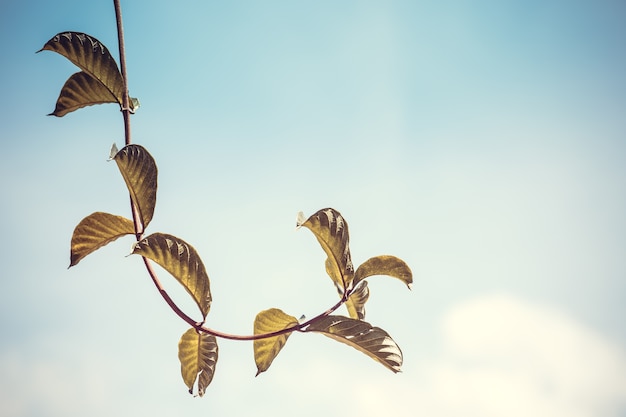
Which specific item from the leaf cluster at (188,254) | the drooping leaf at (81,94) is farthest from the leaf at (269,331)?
the drooping leaf at (81,94)

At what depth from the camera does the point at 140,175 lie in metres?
0.78

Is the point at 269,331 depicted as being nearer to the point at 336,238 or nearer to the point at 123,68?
the point at 336,238

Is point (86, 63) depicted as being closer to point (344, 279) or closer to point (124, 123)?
point (124, 123)

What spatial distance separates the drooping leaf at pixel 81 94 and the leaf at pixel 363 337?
2.10 feet

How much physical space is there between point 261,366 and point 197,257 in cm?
30

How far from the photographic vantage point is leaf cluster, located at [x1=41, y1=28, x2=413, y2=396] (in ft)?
2.56

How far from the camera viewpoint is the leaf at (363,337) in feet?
2.79

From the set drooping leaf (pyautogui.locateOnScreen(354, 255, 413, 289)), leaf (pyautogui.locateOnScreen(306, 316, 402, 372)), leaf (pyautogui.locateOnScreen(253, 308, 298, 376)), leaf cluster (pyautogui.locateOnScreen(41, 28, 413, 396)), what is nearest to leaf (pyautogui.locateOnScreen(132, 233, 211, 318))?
leaf cluster (pyautogui.locateOnScreen(41, 28, 413, 396))

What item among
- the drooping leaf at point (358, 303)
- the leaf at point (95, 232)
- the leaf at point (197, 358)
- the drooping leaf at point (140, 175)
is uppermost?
the drooping leaf at point (358, 303)

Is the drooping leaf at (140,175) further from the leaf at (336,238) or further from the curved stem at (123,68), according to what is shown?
the leaf at (336,238)

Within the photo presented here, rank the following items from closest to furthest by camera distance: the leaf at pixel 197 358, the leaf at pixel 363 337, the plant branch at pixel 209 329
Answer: the plant branch at pixel 209 329, the leaf at pixel 363 337, the leaf at pixel 197 358

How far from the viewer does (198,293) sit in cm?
82

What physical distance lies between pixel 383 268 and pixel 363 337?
6.0 inches

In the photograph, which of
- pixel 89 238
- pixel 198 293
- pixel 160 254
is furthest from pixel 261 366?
pixel 89 238
